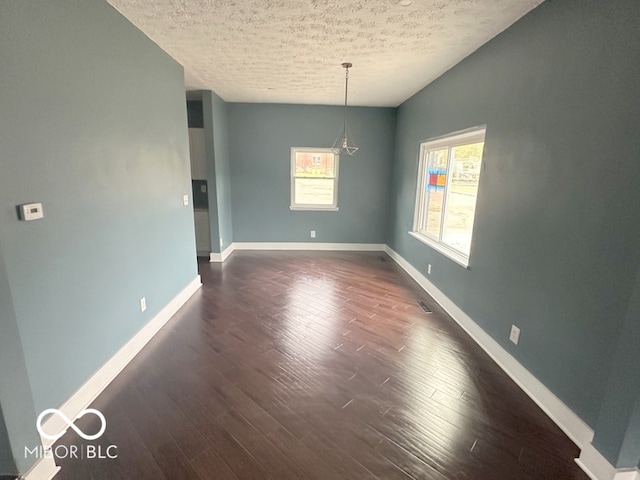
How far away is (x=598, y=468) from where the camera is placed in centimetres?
151

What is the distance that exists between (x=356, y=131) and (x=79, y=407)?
5275 mm

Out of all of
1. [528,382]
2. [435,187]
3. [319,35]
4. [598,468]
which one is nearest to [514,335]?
[528,382]

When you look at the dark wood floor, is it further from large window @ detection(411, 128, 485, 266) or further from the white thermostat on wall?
the white thermostat on wall

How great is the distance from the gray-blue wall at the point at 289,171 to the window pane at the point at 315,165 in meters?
0.17

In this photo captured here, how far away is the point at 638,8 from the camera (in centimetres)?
145

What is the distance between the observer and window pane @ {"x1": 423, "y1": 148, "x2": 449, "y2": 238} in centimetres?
387

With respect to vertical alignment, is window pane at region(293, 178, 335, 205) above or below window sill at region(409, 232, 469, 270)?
above

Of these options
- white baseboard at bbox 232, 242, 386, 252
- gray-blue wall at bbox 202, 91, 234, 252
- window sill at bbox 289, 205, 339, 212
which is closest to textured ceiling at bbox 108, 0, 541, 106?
gray-blue wall at bbox 202, 91, 234, 252

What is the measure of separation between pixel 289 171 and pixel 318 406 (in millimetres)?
4443

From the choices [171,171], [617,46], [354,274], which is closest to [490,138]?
[617,46]

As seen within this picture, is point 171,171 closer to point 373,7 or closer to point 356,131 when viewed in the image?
point 373,7

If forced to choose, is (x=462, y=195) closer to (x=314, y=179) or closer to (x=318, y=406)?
(x=318, y=406)

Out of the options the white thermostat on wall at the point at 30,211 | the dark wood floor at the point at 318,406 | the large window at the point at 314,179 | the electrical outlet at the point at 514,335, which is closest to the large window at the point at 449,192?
the electrical outlet at the point at 514,335

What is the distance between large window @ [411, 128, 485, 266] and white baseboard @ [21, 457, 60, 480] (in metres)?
3.35
